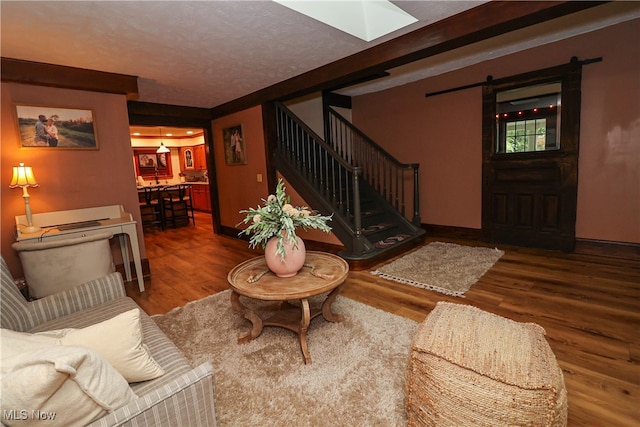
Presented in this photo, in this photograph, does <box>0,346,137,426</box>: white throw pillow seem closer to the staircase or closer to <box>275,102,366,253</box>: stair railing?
the staircase

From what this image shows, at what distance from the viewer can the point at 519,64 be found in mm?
4238

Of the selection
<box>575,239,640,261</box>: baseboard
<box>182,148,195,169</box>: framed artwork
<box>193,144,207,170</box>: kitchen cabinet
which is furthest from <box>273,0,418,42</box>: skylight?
<box>182,148,195,169</box>: framed artwork

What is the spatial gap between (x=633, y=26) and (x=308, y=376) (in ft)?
16.5

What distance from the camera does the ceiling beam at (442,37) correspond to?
7.54ft

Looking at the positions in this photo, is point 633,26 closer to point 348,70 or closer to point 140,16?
point 348,70

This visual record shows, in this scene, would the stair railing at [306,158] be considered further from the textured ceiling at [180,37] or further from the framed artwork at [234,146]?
the textured ceiling at [180,37]

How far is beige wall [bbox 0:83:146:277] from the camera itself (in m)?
3.20

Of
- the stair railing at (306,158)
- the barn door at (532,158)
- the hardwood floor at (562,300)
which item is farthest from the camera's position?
the stair railing at (306,158)

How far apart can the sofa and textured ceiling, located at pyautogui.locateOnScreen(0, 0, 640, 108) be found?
6.69 ft

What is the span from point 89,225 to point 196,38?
7.60 ft

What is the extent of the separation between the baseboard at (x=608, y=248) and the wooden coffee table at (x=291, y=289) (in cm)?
353

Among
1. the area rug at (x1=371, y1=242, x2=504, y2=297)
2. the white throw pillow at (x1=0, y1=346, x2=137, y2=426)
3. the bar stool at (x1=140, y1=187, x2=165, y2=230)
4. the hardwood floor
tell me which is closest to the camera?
the white throw pillow at (x1=0, y1=346, x2=137, y2=426)

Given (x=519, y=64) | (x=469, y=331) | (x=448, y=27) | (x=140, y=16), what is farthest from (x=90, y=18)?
(x=519, y=64)

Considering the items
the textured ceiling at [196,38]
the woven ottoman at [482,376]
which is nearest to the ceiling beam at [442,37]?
the textured ceiling at [196,38]
